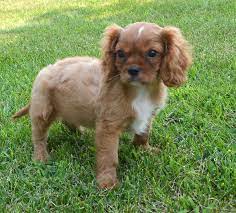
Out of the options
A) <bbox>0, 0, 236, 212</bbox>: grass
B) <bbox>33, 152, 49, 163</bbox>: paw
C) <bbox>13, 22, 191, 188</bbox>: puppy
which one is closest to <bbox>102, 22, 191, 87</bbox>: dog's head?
<bbox>13, 22, 191, 188</bbox>: puppy

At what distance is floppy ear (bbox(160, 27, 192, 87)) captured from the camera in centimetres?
337

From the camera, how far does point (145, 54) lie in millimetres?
3250

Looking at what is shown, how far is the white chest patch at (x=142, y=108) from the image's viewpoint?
3479 mm

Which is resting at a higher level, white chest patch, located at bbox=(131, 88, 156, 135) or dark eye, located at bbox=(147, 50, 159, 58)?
dark eye, located at bbox=(147, 50, 159, 58)

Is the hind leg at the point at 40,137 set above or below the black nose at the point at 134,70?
below

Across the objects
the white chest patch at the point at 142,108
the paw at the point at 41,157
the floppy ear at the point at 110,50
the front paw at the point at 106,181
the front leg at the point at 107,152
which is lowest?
the paw at the point at 41,157

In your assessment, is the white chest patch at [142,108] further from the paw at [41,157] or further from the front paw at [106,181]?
the paw at [41,157]

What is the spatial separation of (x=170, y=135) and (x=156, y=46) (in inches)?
44.3

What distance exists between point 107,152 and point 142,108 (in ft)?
1.35

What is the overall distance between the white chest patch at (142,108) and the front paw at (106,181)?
400 millimetres

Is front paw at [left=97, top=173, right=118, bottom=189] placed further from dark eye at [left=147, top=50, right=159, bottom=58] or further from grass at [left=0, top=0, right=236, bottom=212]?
dark eye at [left=147, top=50, right=159, bottom=58]

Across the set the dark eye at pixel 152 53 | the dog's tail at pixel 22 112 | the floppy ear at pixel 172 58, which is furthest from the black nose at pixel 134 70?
the dog's tail at pixel 22 112

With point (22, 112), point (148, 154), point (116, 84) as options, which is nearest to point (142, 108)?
point (116, 84)

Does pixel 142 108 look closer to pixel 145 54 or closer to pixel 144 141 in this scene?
pixel 145 54
